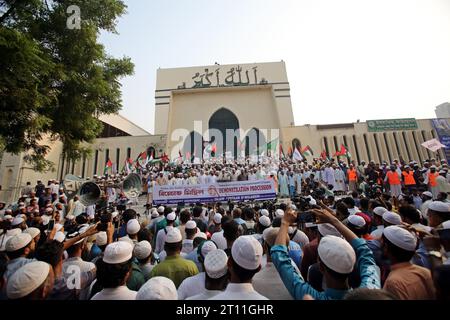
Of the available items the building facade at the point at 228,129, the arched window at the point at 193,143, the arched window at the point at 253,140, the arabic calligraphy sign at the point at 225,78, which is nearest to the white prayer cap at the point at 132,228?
the building facade at the point at 228,129

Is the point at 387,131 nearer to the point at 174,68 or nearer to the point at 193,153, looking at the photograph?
the point at 193,153

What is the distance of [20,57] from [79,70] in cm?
282

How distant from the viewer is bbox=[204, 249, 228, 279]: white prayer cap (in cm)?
151

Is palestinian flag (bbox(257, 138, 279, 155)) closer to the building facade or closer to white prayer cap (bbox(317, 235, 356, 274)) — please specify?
the building facade

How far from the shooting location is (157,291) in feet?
4.12

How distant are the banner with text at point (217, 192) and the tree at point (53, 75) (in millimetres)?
3796

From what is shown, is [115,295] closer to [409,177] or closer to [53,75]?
[53,75]

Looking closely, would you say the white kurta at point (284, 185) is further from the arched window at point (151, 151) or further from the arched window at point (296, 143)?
the arched window at point (151, 151)

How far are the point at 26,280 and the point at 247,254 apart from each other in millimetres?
1273

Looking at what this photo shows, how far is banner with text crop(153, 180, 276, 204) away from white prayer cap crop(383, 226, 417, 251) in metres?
5.44

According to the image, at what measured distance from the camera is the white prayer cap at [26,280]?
4.33 feet

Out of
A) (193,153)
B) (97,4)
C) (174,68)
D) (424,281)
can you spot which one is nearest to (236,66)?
(174,68)

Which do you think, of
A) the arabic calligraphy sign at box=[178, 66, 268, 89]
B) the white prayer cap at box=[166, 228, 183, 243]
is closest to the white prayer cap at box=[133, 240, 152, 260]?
the white prayer cap at box=[166, 228, 183, 243]
